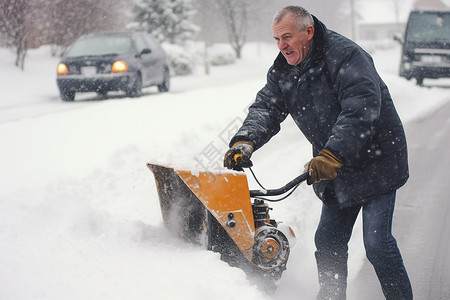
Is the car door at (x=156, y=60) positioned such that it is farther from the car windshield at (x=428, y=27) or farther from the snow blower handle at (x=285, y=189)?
the snow blower handle at (x=285, y=189)

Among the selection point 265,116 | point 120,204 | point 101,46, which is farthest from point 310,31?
point 101,46

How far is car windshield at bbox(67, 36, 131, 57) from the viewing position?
12805mm

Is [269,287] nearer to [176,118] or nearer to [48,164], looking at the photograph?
[48,164]

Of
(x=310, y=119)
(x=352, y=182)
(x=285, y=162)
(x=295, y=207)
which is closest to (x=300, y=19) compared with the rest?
(x=310, y=119)

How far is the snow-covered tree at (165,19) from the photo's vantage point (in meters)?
28.7

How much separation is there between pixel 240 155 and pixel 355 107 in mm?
735

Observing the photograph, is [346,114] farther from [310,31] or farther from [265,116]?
[265,116]

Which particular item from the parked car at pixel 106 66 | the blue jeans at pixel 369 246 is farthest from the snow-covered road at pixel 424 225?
the parked car at pixel 106 66

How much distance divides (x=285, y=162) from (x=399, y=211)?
204 cm

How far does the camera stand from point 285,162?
7.31m

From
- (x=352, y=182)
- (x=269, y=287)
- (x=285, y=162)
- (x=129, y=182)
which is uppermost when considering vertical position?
(x=352, y=182)

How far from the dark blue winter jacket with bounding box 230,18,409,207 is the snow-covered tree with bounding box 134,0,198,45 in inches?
1039

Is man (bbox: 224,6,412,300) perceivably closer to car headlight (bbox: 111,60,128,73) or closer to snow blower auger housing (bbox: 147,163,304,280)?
snow blower auger housing (bbox: 147,163,304,280)

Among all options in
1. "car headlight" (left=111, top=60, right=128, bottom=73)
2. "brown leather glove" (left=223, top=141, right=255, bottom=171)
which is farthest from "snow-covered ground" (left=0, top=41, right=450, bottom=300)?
"car headlight" (left=111, top=60, right=128, bottom=73)
